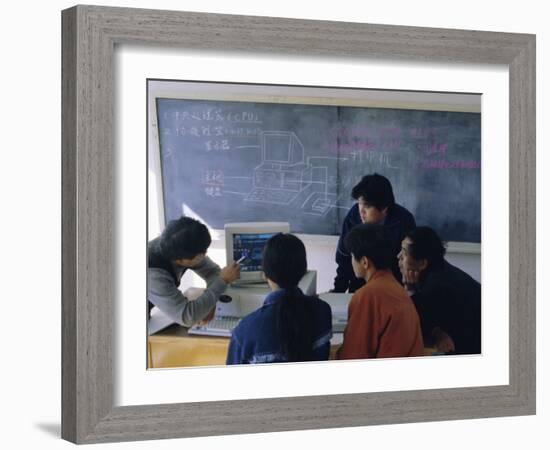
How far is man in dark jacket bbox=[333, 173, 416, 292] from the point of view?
4.20 metres

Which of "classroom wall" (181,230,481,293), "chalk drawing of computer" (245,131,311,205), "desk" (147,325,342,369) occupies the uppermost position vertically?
"chalk drawing of computer" (245,131,311,205)

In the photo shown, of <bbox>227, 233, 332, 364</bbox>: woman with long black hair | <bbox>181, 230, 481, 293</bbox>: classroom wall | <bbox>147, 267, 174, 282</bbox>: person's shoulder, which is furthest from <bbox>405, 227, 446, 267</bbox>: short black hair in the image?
<bbox>147, 267, 174, 282</bbox>: person's shoulder

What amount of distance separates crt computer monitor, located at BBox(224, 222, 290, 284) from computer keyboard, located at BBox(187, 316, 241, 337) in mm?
137

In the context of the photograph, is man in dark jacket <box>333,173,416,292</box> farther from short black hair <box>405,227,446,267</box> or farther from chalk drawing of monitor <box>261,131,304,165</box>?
chalk drawing of monitor <box>261,131,304,165</box>

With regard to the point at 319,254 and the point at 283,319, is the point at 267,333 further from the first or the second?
the point at 319,254

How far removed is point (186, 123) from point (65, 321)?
0.79m

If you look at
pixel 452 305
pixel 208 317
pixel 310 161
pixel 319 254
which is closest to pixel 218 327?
pixel 208 317

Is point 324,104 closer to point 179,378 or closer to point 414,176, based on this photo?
point 414,176

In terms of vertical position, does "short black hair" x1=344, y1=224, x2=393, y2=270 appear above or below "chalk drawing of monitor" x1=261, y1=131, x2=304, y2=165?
below

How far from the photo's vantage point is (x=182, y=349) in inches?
158

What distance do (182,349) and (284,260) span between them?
479mm

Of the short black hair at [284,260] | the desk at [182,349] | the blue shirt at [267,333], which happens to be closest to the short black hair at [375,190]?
the short black hair at [284,260]

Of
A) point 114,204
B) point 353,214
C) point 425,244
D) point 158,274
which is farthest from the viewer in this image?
point 425,244

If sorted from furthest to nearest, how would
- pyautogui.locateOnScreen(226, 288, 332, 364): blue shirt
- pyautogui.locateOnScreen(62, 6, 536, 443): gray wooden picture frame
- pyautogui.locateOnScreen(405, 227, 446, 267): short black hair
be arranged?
pyautogui.locateOnScreen(405, 227, 446, 267): short black hair < pyautogui.locateOnScreen(226, 288, 332, 364): blue shirt < pyautogui.locateOnScreen(62, 6, 536, 443): gray wooden picture frame
